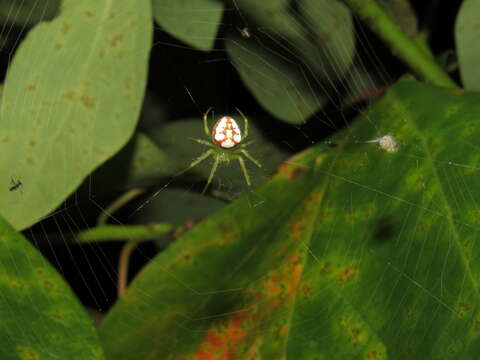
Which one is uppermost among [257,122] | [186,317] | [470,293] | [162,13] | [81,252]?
[162,13]

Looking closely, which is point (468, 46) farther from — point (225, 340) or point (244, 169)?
point (225, 340)

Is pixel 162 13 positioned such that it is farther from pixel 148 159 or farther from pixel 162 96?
pixel 148 159

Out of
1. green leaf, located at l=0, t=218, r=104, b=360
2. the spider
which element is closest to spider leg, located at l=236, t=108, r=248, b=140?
the spider

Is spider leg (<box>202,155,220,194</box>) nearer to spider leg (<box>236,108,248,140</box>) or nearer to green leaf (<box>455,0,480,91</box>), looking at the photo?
spider leg (<box>236,108,248,140</box>)

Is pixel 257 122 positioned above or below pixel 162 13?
below

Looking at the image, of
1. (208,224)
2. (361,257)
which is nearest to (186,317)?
(208,224)

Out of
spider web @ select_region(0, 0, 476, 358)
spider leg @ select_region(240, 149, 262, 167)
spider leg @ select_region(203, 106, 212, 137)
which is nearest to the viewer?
spider web @ select_region(0, 0, 476, 358)
